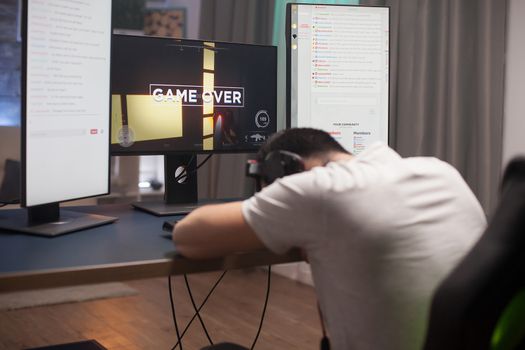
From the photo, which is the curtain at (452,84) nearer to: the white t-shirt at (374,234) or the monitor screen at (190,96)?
the monitor screen at (190,96)

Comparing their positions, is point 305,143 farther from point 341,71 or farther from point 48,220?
point 341,71

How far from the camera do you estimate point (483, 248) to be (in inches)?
35.1

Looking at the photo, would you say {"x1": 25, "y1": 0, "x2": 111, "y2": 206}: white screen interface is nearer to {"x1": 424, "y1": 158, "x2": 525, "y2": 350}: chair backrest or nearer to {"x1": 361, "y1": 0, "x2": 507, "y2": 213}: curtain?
{"x1": 424, "y1": 158, "x2": 525, "y2": 350}: chair backrest

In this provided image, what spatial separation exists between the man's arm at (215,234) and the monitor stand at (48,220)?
1.28ft

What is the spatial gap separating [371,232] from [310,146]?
0.97 feet

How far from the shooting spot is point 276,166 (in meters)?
1.42

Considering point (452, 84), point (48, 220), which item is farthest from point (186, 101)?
point (452, 84)

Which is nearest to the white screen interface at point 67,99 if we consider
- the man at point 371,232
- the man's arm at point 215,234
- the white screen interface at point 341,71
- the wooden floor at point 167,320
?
the man's arm at point 215,234

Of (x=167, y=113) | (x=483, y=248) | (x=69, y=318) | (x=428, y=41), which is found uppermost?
(x=428, y=41)

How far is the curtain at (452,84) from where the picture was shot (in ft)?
9.48

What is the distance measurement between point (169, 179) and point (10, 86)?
313cm

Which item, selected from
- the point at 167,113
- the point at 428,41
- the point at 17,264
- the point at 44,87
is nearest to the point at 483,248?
the point at 17,264

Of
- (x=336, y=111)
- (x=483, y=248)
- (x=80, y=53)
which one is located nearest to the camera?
(x=483, y=248)

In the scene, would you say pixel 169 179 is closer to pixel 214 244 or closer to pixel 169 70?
pixel 169 70
